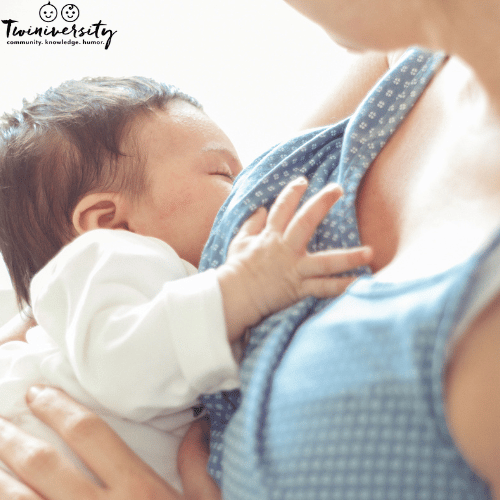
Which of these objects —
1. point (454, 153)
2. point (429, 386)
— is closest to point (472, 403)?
point (429, 386)

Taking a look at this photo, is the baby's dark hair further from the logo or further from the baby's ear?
the logo

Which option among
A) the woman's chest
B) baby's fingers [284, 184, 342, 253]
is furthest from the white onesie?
the woman's chest

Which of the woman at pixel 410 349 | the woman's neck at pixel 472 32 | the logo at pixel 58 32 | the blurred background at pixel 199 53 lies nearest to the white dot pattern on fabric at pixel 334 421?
the woman at pixel 410 349

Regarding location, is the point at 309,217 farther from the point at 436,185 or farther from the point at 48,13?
the point at 48,13

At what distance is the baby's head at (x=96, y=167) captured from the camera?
939 millimetres

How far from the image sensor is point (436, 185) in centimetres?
60

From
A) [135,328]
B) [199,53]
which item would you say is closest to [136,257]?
[135,328]

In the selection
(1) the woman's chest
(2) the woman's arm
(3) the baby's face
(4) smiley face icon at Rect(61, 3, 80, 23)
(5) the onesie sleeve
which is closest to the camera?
(2) the woman's arm

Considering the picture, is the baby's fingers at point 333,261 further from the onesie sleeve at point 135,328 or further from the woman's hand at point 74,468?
the woman's hand at point 74,468

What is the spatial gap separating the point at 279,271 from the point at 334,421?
214mm

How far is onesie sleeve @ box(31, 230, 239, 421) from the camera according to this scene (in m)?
0.62

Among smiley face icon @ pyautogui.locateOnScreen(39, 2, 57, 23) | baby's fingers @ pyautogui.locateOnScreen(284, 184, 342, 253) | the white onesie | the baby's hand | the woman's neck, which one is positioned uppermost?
the woman's neck

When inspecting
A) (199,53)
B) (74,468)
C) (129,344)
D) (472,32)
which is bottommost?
(74,468)

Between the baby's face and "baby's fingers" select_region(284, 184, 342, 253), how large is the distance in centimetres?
31
